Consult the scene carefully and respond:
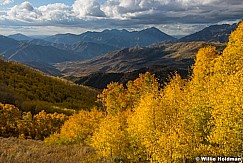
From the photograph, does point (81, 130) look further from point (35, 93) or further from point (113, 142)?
point (35, 93)

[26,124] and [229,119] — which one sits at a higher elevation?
[229,119]

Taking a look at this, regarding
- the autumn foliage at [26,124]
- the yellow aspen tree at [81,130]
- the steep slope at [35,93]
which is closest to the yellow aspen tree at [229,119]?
the yellow aspen tree at [81,130]

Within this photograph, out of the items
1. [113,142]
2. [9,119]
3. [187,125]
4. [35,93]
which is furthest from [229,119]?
[35,93]

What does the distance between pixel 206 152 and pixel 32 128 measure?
200 feet

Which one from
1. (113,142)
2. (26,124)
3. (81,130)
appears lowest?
(26,124)

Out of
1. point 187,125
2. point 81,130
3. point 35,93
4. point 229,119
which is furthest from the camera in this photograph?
point 35,93

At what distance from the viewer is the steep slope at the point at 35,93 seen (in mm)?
92062

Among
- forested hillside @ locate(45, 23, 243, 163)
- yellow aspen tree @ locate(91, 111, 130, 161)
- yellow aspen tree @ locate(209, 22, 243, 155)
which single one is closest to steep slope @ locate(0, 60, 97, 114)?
yellow aspen tree @ locate(91, 111, 130, 161)

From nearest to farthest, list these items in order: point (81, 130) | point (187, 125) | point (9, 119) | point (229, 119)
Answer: point (229, 119), point (187, 125), point (81, 130), point (9, 119)

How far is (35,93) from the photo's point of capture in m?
106

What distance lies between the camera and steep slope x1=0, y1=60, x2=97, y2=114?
92.1m

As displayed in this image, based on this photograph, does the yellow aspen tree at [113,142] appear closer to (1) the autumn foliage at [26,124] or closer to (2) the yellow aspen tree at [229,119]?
(2) the yellow aspen tree at [229,119]

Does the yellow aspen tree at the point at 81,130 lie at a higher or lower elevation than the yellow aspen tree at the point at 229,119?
lower

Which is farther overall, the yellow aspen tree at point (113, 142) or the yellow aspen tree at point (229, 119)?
the yellow aspen tree at point (113, 142)
